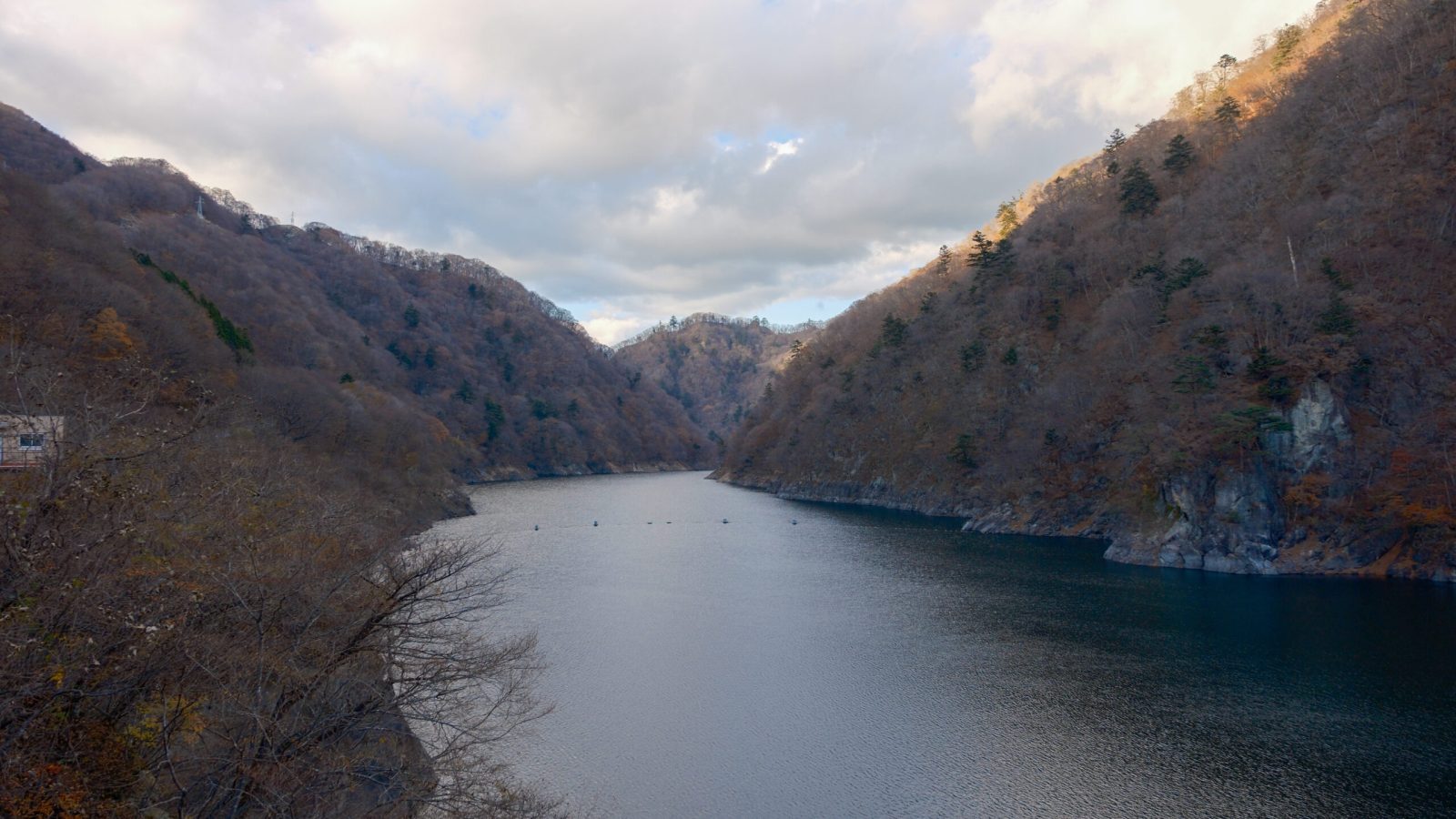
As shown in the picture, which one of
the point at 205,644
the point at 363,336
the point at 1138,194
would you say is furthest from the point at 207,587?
the point at 363,336

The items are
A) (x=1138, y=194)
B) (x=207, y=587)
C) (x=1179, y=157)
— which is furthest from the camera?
(x=1179, y=157)

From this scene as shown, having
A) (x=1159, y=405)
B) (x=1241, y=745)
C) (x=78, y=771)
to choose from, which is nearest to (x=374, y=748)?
(x=78, y=771)

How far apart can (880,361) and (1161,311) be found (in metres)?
41.8

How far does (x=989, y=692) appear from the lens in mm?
26531

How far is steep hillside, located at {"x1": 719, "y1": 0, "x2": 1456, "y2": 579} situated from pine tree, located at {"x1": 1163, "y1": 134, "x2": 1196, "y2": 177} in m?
0.28

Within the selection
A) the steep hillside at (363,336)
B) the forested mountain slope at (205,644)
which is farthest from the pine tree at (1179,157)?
the forested mountain slope at (205,644)

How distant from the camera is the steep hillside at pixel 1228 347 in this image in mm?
44562

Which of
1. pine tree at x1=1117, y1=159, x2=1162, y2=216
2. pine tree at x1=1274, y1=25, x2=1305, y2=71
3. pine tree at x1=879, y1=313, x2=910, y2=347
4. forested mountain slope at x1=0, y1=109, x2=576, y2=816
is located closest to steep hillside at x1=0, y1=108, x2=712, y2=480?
forested mountain slope at x1=0, y1=109, x2=576, y2=816

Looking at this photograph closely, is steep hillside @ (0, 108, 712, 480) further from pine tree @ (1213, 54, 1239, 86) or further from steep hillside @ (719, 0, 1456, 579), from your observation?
pine tree @ (1213, 54, 1239, 86)

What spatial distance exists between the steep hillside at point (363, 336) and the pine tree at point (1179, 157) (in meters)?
78.9

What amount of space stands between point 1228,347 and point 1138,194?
3501 centimetres

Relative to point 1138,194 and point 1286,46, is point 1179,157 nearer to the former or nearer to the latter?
point 1138,194

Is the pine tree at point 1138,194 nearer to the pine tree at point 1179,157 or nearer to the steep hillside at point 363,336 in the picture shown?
the pine tree at point 1179,157

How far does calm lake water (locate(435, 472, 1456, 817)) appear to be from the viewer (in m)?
19.4
